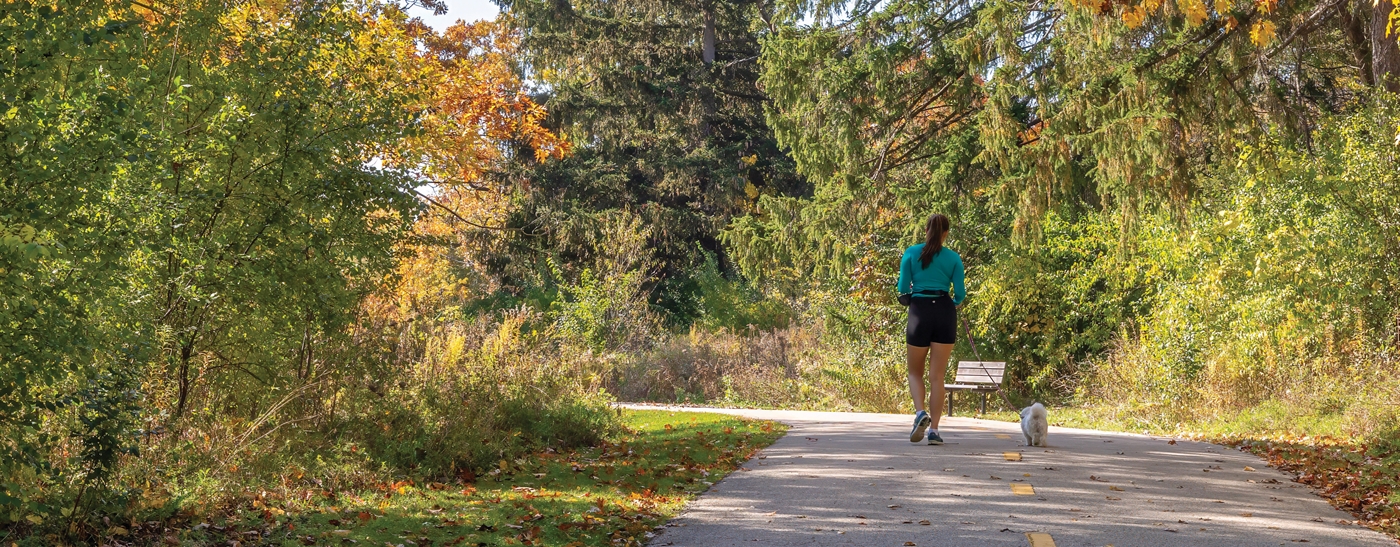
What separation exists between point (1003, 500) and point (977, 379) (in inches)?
476

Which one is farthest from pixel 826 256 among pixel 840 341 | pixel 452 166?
pixel 452 166

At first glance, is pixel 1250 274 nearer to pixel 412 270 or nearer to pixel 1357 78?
pixel 1357 78

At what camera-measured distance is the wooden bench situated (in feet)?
65.2

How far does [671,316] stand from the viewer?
122ft

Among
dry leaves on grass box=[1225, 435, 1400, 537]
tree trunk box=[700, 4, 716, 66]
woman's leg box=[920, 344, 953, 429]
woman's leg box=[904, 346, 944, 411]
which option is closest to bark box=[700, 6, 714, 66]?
tree trunk box=[700, 4, 716, 66]

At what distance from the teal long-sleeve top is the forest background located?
2.66 meters

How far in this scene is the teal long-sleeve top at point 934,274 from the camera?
11.6 m

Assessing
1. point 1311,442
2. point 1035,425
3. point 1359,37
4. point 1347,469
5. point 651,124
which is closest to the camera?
point 1347,469

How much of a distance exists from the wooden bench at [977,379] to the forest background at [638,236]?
164 centimetres

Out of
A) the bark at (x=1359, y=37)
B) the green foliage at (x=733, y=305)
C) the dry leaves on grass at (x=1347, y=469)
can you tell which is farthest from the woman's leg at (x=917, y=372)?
the green foliage at (x=733, y=305)

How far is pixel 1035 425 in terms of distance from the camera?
1221cm

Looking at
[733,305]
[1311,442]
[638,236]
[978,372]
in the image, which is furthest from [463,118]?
[1311,442]

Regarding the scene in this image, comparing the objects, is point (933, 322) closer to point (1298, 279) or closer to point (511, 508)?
point (511, 508)

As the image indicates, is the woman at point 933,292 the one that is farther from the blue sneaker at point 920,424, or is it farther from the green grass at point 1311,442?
the green grass at point 1311,442
